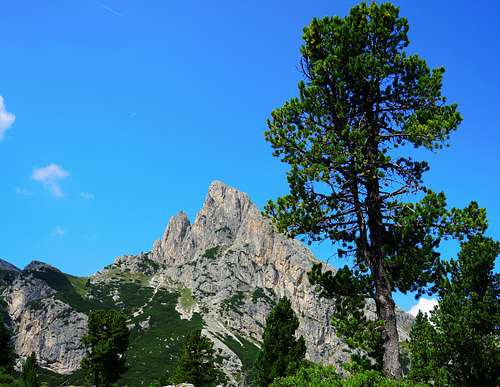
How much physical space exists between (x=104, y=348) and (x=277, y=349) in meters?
21.2

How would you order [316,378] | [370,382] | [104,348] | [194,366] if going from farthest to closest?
1. [194,366]
2. [104,348]
3. [316,378]
4. [370,382]

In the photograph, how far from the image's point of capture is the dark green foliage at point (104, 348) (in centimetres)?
4566

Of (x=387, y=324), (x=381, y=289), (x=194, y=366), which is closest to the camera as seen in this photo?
(x=387, y=324)

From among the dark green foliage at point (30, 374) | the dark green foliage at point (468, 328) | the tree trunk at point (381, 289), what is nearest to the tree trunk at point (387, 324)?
the tree trunk at point (381, 289)

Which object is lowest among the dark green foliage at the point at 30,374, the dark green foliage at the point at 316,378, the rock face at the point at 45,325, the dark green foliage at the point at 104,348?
the dark green foliage at the point at 30,374

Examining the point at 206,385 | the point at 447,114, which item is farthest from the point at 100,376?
the point at 447,114

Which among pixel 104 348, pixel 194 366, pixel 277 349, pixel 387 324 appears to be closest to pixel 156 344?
pixel 194 366

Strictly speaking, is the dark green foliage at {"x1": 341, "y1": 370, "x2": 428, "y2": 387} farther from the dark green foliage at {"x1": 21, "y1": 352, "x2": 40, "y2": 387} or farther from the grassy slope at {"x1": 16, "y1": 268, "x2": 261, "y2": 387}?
the grassy slope at {"x1": 16, "y1": 268, "x2": 261, "y2": 387}

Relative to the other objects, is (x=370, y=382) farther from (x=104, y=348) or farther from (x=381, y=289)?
(x=104, y=348)

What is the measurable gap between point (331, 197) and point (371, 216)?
5.40 feet

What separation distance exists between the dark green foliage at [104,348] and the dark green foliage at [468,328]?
33.4 meters

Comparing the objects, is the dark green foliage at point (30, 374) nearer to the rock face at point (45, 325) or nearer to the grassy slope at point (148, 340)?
the grassy slope at point (148, 340)

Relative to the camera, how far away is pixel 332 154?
1498 centimetres

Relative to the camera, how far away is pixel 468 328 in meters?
24.1
